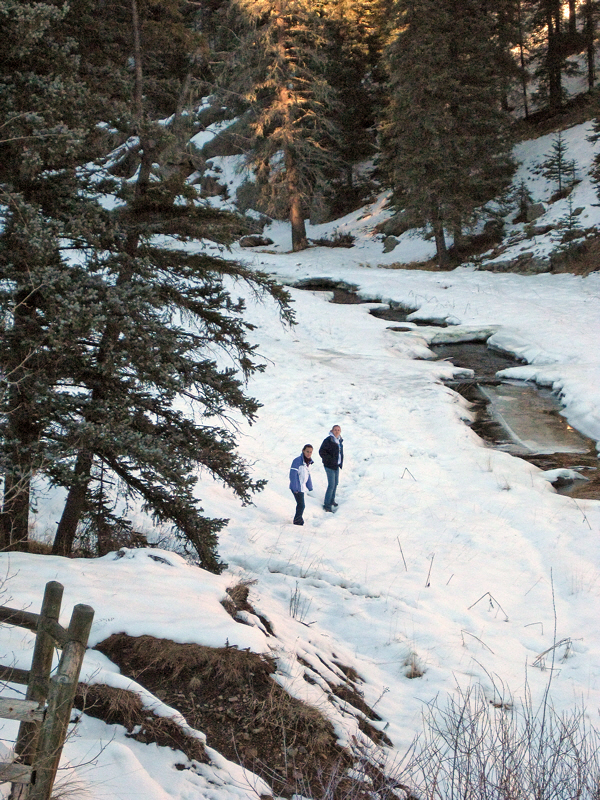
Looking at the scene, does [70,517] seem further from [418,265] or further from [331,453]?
[418,265]

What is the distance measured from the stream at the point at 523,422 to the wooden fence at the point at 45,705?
10.1m

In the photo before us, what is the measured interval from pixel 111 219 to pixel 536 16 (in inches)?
1563

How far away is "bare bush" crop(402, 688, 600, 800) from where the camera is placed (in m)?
3.37

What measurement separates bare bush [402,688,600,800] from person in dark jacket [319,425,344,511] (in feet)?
19.0

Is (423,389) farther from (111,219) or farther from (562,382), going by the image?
(111,219)

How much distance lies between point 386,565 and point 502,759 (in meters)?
5.52

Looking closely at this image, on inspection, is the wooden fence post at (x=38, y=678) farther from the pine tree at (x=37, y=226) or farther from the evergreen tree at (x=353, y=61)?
the evergreen tree at (x=353, y=61)

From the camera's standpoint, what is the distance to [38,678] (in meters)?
2.90

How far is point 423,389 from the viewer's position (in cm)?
1694

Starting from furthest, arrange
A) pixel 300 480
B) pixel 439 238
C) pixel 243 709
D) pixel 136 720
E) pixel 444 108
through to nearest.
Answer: pixel 439 238, pixel 444 108, pixel 300 480, pixel 243 709, pixel 136 720

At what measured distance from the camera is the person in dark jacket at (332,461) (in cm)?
1123

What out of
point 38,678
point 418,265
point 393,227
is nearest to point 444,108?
point 418,265

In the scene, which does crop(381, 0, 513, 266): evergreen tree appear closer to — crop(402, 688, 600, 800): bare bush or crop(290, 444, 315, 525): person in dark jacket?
crop(290, 444, 315, 525): person in dark jacket

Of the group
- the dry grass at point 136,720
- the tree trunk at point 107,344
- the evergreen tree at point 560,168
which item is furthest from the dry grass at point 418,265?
the dry grass at point 136,720
